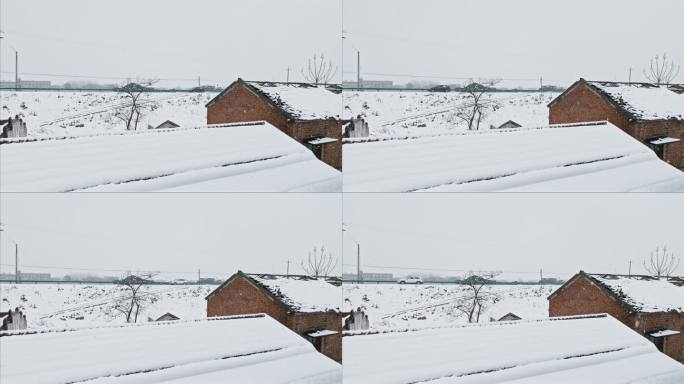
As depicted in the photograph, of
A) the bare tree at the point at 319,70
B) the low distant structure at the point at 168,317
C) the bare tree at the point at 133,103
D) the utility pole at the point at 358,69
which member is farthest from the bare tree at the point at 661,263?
the bare tree at the point at 133,103

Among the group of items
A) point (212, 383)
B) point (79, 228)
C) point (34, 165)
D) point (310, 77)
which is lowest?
point (212, 383)

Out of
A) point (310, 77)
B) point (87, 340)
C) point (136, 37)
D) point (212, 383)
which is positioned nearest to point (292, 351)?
point (212, 383)

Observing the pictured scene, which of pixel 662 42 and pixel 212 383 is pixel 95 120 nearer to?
pixel 212 383

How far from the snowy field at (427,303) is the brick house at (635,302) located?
10 cm

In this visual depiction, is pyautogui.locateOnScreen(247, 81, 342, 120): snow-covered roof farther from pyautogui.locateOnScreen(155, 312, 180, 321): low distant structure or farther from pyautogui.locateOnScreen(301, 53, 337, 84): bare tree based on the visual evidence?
pyautogui.locateOnScreen(155, 312, 180, 321): low distant structure

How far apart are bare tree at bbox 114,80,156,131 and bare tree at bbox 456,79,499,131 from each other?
1.45m

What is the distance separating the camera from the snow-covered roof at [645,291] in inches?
188

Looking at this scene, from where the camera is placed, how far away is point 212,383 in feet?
15.6

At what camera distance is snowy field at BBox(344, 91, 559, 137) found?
4.79m

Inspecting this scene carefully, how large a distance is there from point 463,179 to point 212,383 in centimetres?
149

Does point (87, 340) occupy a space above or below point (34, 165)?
below

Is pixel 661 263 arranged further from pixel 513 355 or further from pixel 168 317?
pixel 168 317

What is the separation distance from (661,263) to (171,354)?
230 centimetres

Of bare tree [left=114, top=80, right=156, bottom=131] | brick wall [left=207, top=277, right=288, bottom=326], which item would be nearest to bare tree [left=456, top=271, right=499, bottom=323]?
brick wall [left=207, top=277, right=288, bottom=326]
